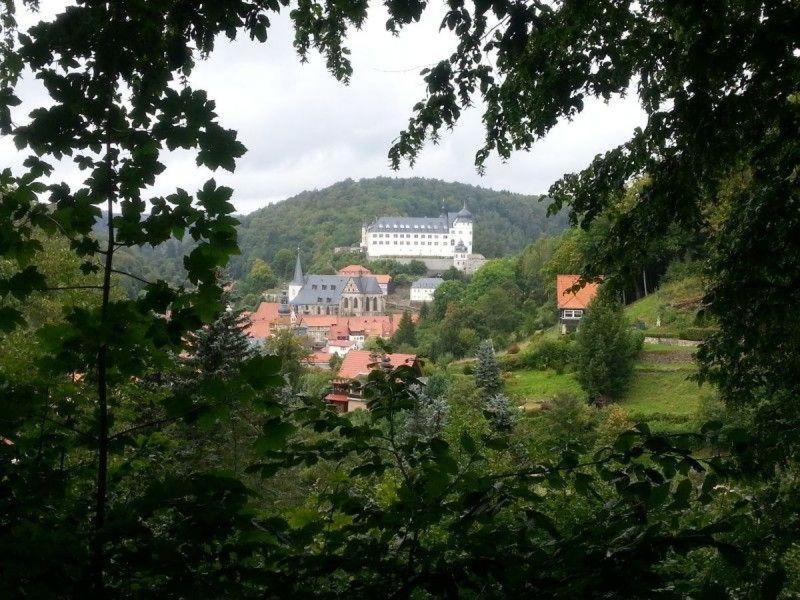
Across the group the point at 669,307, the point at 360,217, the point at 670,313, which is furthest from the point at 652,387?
the point at 360,217

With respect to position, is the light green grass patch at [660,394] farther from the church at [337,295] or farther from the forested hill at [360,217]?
the forested hill at [360,217]

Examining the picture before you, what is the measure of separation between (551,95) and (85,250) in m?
2.93

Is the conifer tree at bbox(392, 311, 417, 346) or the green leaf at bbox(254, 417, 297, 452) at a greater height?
the green leaf at bbox(254, 417, 297, 452)

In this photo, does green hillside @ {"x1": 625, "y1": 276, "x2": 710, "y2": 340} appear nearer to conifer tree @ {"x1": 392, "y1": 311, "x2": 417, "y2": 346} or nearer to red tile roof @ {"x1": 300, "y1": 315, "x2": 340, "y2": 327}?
conifer tree @ {"x1": 392, "y1": 311, "x2": 417, "y2": 346}

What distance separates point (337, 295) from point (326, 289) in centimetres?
188

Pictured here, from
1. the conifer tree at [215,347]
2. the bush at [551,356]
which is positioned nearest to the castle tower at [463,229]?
the bush at [551,356]

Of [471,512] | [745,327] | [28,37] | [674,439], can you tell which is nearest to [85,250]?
[28,37]

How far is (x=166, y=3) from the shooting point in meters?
1.60

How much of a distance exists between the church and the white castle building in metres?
21.3

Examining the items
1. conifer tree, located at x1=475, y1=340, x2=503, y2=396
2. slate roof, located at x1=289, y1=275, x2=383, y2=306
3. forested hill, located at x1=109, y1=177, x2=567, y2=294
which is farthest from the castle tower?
conifer tree, located at x1=475, y1=340, x2=503, y2=396

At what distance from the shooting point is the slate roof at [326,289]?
7706 centimetres

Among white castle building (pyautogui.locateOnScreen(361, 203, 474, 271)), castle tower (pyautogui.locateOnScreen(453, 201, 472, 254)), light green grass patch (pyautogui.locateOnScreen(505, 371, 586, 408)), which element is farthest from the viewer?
white castle building (pyautogui.locateOnScreen(361, 203, 474, 271))

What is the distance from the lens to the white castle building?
331ft

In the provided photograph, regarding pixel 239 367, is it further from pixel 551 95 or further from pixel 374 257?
pixel 374 257
